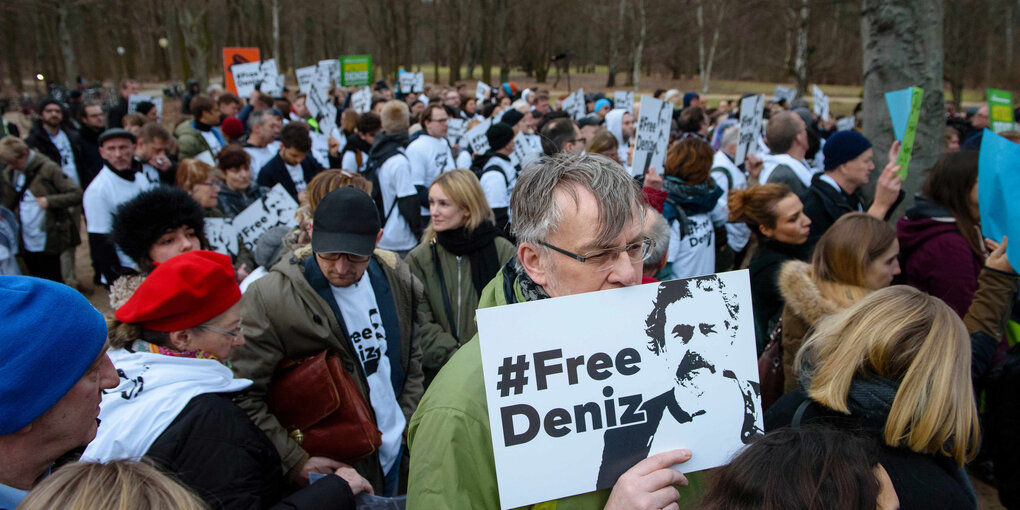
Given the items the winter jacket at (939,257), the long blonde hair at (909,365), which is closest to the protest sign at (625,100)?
the winter jacket at (939,257)

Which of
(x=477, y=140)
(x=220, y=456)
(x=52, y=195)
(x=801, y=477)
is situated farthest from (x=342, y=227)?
→ (x=477, y=140)

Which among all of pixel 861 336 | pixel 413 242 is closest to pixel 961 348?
pixel 861 336

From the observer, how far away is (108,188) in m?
5.04

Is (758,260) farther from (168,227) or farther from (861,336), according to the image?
(168,227)

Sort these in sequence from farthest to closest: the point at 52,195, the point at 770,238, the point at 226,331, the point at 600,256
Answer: the point at 52,195 < the point at 770,238 < the point at 226,331 < the point at 600,256

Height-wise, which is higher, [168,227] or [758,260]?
[168,227]

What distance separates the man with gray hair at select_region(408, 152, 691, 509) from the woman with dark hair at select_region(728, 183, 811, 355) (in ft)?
6.91

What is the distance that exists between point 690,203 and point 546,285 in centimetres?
329

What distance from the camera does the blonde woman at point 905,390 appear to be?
5.45 ft

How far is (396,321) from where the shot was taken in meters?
2.99

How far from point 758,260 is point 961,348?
1919 mm

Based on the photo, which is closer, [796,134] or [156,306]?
[156,306]

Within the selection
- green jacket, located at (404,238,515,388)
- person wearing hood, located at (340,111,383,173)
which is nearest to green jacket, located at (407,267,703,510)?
green jacket, located at (404,238,515,388)

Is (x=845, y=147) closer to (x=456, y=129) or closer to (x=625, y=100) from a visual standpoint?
(x=456, y=129)
